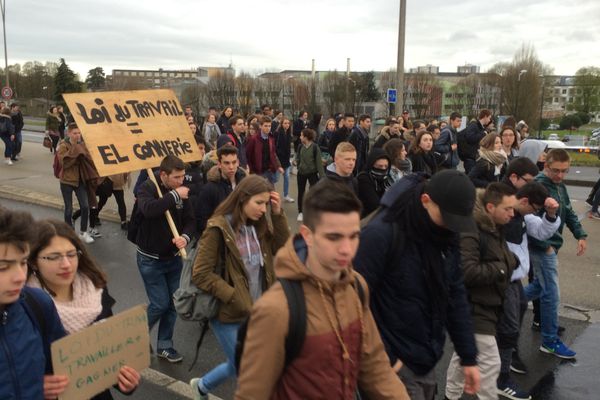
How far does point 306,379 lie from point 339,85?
6240 centimetres

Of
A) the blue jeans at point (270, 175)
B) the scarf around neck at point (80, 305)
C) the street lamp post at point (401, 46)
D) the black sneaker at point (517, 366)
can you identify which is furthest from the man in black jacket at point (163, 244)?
the street lamp post at point (401, 46)

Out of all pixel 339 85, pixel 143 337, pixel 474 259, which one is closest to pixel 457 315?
pixel 474 259

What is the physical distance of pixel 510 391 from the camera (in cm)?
402

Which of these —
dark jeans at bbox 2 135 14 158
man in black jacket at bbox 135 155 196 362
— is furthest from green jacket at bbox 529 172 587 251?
dark jeans at bbox 2 135 14 158

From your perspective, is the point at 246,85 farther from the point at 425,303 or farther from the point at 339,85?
the point at 425,303

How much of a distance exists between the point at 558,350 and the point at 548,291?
1.73 feet

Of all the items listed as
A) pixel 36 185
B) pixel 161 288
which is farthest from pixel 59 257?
pixel 36 185

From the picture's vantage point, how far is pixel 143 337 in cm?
270

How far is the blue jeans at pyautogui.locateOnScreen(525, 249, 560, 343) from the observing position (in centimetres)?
470

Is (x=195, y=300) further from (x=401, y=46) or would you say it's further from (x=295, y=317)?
(x=401, y=46)

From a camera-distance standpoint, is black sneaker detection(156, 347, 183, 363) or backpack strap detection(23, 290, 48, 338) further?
black sneaker detection(156, 347, 183, 363)

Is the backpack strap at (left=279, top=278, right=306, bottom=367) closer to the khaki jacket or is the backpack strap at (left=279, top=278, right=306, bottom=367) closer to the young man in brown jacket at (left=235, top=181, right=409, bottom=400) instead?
the young man in brown jacket at (left=235, top=181, right=409, bottom=400)

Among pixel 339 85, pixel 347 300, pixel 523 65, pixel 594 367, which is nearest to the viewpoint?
pixel 347 300

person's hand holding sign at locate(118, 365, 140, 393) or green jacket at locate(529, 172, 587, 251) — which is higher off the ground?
green jacket at locate(529, 172, 587, 251)
